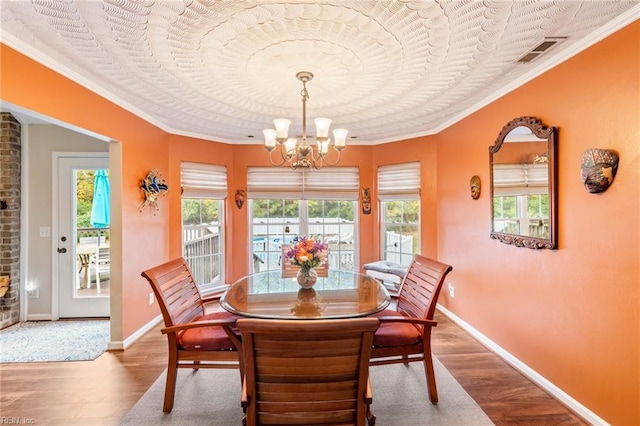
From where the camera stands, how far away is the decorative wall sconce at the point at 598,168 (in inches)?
67.6

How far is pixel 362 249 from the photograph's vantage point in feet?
15.0

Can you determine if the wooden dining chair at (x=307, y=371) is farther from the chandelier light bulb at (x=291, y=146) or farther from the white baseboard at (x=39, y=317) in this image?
the white baseboard at (x=39, y=317)

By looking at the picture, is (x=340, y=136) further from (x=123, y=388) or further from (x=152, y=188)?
(x=123, y=388)

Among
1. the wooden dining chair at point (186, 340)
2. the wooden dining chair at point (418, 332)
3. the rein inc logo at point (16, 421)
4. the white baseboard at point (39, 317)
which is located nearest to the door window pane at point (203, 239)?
the white baseboard at point (39, 317)

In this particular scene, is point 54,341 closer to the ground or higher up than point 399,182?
closer to the ground

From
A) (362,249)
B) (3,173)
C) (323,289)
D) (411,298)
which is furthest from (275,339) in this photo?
(3,173)

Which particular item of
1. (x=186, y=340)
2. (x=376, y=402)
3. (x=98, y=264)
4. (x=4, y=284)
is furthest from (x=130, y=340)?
(x=376, y=402)

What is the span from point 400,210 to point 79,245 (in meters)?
4.25

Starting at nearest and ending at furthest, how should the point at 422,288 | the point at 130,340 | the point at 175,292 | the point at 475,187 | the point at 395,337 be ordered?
the point at 395,337, the point at 175,292, the point at 422,288, the point at 130,340, the point at 475,187

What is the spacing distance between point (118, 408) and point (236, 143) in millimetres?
3401

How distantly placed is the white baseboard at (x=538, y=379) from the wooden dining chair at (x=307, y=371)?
170 cm

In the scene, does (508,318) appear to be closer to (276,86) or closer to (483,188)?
(483,188)

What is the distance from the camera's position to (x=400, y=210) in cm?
438

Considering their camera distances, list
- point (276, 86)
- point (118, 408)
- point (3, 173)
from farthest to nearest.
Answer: point (3, 173) < point (276, 86) < point (118, 408)
